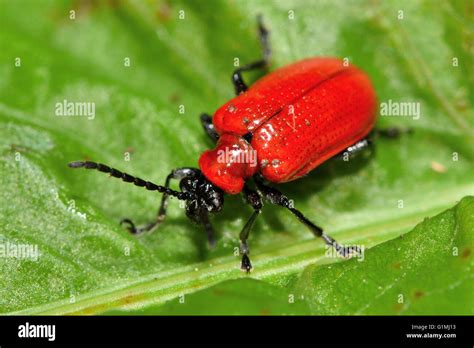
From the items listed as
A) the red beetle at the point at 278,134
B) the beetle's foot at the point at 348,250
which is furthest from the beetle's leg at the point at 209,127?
the beetle's foot at the point at 348,250

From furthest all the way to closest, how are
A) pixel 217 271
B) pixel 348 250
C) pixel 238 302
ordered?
pixel 217 271, pixel 348 250, pixel 238 302

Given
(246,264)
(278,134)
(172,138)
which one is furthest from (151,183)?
(278,134)

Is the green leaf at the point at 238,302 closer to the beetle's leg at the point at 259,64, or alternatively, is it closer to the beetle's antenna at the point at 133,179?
the beetle's antenna at the point at 133,179

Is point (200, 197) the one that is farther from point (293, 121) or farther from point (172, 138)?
point (293, 121)

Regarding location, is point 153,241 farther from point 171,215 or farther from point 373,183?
point 373,183

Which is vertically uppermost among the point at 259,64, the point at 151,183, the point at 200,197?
the point at 259,64

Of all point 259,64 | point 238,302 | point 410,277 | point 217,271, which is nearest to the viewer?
point 238,302

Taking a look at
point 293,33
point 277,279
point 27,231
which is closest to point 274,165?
point 277,279
